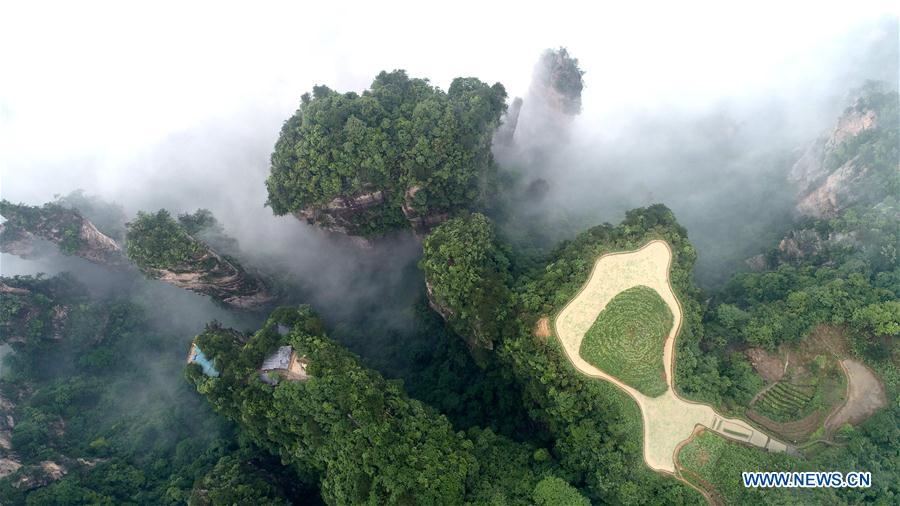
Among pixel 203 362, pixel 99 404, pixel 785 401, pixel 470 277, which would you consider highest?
pixel 470 277

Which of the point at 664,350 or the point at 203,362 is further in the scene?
the point at 203,362

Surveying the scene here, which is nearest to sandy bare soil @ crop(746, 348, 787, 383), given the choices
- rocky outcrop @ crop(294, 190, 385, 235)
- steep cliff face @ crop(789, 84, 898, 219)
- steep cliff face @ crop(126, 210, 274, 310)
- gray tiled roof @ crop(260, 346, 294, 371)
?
steep cliff face @ crop(789, 84, 898, 219)

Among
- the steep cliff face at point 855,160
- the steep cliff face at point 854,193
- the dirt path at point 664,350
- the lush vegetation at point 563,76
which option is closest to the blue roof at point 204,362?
the dirt path at point 664,350

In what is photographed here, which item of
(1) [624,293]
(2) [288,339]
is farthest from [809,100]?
(2) [288,339]

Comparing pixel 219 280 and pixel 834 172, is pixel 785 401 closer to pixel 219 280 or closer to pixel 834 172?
pixel 834 172

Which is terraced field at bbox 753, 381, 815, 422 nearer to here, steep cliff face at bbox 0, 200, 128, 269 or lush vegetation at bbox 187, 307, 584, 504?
lush vegetation at bbox 187, 307, 584, 504

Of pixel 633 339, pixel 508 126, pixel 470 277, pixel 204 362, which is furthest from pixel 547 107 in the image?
pixel 204 362
